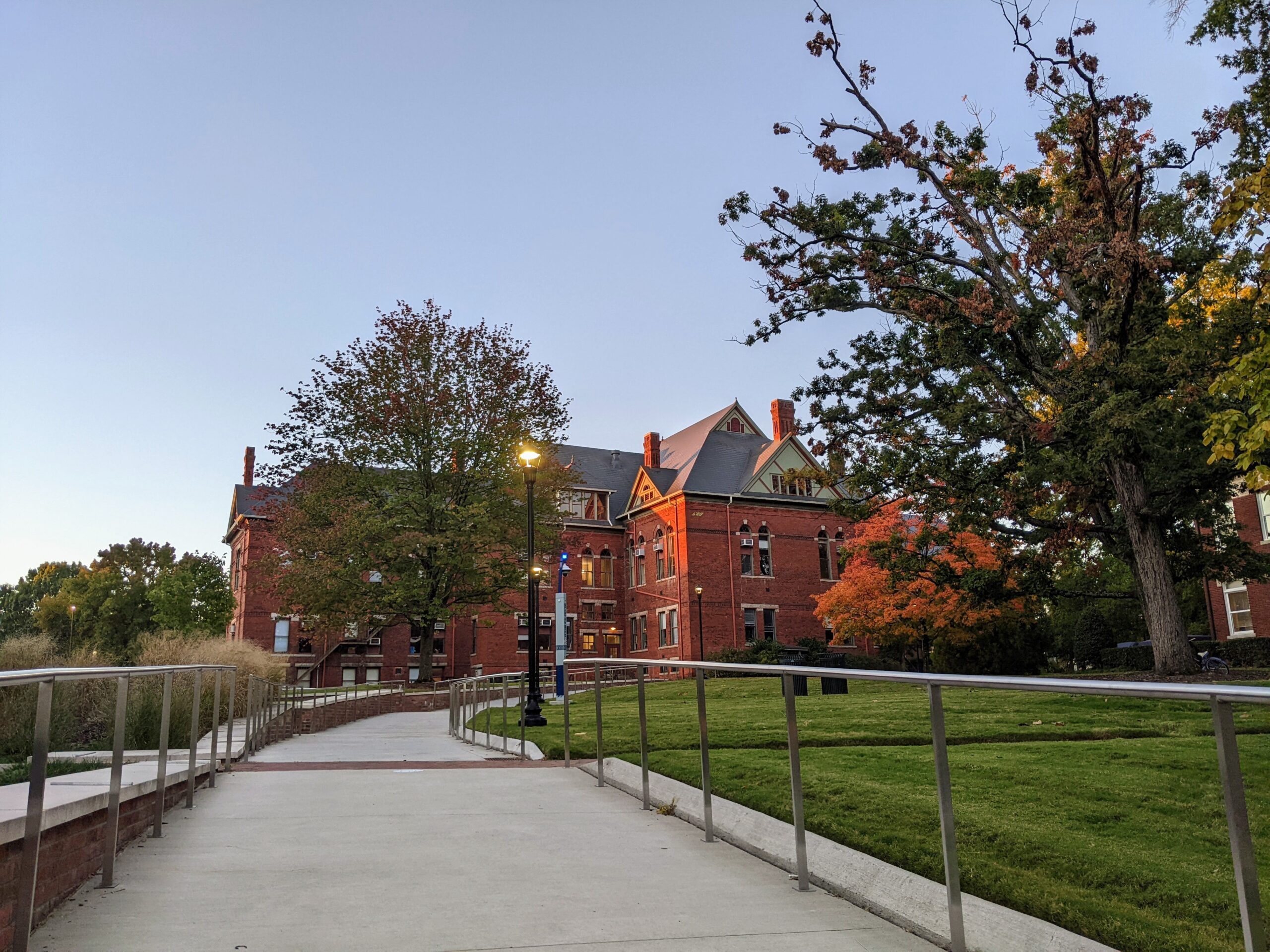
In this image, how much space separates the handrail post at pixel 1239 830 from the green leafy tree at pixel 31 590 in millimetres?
112071

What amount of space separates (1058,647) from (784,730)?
49.3 m

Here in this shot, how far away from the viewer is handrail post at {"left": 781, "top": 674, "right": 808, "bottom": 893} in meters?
5.19

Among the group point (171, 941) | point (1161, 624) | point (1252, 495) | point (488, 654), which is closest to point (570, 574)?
point (488, 654)

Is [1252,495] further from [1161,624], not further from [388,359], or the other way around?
[388,359]

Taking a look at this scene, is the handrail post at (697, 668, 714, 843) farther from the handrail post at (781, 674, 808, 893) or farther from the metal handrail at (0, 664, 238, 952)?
the metal handrail at (0, 664, 238, 952)

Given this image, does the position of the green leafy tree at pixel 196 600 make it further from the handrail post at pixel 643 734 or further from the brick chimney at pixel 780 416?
the handrail post at pixel 643 734

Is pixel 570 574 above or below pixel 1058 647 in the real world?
above

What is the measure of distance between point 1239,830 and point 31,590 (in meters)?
128

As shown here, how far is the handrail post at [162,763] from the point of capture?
628 cm

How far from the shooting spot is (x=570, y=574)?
57.7m

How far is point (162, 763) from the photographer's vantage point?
254 inches

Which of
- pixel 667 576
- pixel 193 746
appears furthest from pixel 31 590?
pixel 193 746

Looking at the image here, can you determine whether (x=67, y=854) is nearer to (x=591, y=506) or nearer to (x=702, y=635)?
(x=702, y=635)

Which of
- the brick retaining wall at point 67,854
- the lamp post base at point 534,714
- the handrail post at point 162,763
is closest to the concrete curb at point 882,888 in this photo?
the handrail post at point 162,763
